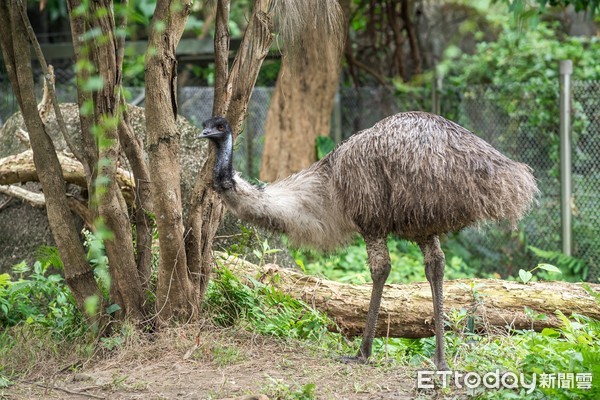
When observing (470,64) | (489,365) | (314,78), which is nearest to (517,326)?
(489,365)

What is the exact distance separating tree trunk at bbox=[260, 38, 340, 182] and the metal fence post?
264 centimetres

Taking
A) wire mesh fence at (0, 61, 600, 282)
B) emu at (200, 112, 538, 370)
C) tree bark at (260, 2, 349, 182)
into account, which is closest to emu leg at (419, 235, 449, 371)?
emu at (200, 112, 538, 370)

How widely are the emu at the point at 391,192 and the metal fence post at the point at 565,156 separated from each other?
408 cm

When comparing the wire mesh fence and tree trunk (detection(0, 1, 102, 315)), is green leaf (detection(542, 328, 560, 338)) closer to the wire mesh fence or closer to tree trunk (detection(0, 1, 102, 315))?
tree trunk (detection(0, 1, 102, 315))

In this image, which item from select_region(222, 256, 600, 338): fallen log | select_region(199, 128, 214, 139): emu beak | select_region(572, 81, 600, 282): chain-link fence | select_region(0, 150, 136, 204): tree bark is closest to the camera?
select_region(199, 128, 214, 139): emu beak

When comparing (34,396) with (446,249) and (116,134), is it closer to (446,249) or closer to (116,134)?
(116,134)

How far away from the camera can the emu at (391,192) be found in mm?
5000

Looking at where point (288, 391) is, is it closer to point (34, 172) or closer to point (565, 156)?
point (34, 172)

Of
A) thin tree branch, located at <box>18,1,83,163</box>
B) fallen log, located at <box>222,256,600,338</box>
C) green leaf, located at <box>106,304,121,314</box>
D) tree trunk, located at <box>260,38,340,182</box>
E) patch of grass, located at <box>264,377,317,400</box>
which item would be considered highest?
thin tree branch, located at <box>18,1,83,163</box>

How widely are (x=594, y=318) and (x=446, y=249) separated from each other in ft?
13.4

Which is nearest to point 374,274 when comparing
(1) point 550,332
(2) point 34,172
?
(1) point 550,332

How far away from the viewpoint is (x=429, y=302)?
6.02 metres

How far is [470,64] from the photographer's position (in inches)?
497

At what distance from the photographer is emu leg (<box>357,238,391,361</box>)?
17.7 ft
